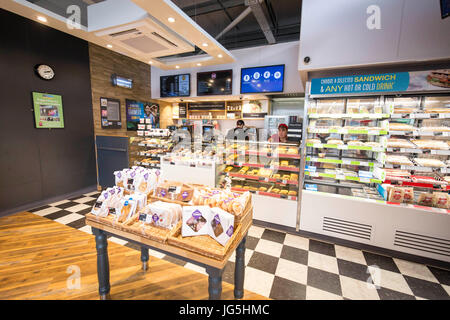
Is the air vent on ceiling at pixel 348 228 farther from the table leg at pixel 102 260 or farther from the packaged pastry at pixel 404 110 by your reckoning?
the table leg at pixel 102 260

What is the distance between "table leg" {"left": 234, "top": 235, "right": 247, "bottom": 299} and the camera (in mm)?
1762

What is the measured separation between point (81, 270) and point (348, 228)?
3512 millimetres

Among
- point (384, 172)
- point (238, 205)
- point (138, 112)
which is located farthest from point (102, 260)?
point (138, 112)

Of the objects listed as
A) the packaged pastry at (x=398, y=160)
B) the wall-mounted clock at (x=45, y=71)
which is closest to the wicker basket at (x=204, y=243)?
the packaged pastry at (x=398, y=160)

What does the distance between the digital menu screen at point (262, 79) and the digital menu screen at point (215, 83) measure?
39cm

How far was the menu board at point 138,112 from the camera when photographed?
19.6 ft

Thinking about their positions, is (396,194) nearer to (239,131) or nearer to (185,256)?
(185,256)

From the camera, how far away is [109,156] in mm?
5090

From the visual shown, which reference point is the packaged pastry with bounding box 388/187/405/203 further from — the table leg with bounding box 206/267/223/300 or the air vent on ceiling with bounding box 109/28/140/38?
the air vent on ceiling with bounding box 109/28/140/38

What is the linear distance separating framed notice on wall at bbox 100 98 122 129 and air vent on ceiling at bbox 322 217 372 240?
5540 millimetres

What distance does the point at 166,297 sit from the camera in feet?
6.52

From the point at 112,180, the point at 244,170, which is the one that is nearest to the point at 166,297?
the point at 244,170

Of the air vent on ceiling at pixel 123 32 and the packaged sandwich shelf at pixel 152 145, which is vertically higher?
the air vent on ceiling at pixel 123 32
